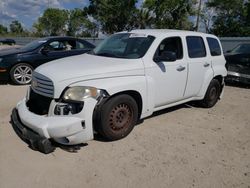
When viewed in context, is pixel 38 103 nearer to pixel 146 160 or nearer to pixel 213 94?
pixel 146 160

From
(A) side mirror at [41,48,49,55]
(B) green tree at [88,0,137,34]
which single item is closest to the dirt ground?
(A) side mirror at [41,48,49,55]

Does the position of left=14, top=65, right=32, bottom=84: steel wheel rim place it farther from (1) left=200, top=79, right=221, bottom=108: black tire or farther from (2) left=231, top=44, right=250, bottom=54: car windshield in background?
(2) left=231, top=44, right=250, bottom=54: car windshield in background

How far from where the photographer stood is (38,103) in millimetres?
4371

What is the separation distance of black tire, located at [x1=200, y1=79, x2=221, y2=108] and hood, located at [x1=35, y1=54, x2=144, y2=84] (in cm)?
244

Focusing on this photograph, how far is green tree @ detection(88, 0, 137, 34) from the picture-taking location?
122 ft

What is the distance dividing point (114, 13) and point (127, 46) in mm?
34124

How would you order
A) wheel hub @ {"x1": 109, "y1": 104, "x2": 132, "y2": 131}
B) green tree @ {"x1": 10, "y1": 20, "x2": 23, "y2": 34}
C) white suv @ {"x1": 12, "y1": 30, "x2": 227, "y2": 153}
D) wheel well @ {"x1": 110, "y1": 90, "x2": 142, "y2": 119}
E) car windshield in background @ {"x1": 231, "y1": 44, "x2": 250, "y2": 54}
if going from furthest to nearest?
1. green tree @ {"x1": 10, "y1": 20, "x2": 23, "y2": 34}
2. car windshield in background @ {"x1": 231, "y1": 44, "x2": 250, "y2": 54}
3. wheel well @ {"x1": 110, "y1": 90, "x2": 142, "y2": 119}
4. wheel hub @ {"x1": 109, "y1": 104, "x2": 132, "y2": 131}
5. white suv @ {"x1": 12, "y1": 30, "x2": 227, "y2": 153}

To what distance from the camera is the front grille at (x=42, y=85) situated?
13.5 ft

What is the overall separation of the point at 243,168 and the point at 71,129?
239 cm

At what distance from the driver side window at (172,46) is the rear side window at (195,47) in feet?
0.86

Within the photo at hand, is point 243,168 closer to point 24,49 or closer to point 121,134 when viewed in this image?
point 121,134

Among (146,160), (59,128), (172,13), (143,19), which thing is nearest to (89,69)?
(59,128)

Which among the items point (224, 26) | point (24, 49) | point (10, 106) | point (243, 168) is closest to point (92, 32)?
point (224, 26)

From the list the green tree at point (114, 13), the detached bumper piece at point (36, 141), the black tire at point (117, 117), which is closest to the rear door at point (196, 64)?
the black tire at point (117, 117)
